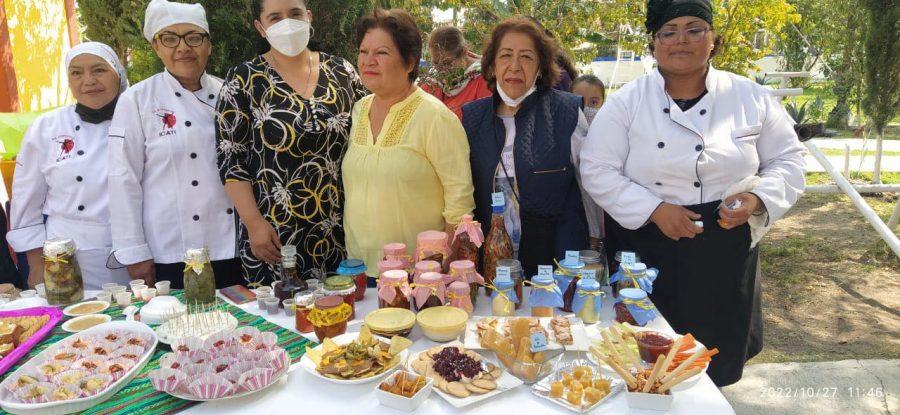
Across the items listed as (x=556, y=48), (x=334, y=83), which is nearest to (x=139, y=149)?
(x=334, y=83)

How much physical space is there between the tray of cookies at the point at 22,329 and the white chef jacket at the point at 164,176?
453 millimetres

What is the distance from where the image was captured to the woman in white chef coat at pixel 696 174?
2246 mm

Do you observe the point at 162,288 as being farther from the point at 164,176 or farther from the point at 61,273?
the point at 164,176

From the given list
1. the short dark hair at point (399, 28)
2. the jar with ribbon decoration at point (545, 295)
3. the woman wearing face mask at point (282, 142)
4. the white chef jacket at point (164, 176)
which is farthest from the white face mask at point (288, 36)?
the jar with ribbon decoration at point (545, 295)

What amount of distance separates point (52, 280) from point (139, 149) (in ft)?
2.19

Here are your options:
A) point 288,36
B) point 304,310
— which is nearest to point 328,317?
point 304,310

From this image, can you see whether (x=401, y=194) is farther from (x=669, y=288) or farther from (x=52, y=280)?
(x=52, y=280)

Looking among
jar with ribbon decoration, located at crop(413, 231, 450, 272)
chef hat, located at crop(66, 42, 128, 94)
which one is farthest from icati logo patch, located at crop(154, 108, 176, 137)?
jar with ribbon decoration, located at crop(413, 231, 450, 272)

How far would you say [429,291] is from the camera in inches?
79.2

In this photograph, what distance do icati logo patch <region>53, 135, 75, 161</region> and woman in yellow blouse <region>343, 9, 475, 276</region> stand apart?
4.46 feet

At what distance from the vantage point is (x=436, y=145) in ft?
7.84

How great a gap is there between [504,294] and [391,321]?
0.42m

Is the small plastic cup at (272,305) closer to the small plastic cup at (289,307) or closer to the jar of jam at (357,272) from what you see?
the small plastic cup at (289,307)

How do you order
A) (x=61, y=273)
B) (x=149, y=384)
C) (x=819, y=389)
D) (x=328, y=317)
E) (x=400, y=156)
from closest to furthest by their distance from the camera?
1. (x=149, y=384)
2. (x=328, y=317)
3. (x=61, y=273)
4. (x=400, y=156)
5. (x=819, y=389)
